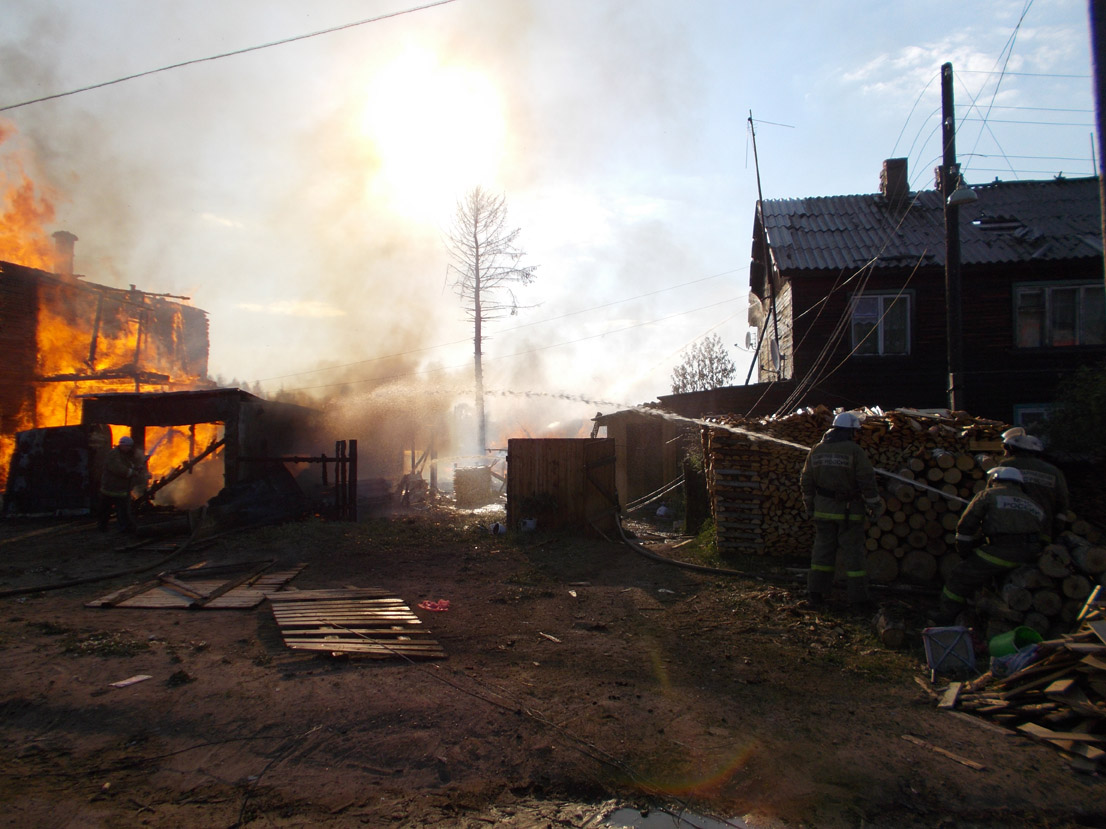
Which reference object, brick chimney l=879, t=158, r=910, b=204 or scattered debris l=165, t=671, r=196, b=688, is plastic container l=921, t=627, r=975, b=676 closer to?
scattered debris l=165, t=671, r=196, b=688

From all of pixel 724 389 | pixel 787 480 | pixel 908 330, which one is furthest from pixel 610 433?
pixel 787 480

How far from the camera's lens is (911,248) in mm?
15992

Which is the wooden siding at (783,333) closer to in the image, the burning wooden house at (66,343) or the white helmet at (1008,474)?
the white helmet at (1008,474)

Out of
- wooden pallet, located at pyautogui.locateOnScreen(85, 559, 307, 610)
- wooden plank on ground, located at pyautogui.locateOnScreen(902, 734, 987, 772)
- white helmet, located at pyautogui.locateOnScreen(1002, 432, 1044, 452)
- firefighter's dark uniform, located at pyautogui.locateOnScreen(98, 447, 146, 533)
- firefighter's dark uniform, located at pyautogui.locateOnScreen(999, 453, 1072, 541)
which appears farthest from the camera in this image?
firefighter's dark uniform, located at pyautogui.locateOnScreen(98, 447, 146, 533)

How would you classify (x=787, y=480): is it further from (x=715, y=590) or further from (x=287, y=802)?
(x=287, y=802)

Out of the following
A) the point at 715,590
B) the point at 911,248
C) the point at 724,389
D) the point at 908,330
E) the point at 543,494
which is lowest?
the point at 715,590

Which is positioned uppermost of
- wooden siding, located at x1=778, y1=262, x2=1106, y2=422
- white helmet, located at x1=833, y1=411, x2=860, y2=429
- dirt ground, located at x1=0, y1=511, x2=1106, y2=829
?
wooden siding, located at x1=778, y1=262, x2=1106, y2=422

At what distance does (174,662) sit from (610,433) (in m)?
15.5

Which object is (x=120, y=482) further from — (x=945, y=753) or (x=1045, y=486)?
(x=1045, y=486)

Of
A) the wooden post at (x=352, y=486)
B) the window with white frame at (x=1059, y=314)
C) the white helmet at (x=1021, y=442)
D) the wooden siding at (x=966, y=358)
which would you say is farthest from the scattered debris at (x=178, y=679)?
the window with white frame at (x=1059, y=314)

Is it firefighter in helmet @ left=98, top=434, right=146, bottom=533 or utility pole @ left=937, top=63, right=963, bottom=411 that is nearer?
utility pole @ left=937, top=63, right=963, bottom=411

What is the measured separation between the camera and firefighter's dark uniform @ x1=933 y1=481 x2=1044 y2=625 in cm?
530

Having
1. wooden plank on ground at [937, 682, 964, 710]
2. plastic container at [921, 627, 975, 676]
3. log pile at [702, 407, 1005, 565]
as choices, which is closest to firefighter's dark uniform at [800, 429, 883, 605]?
log pile at [702, 407, 1005, 565]

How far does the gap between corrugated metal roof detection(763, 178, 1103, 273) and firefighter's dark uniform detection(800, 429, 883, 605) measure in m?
10.4
